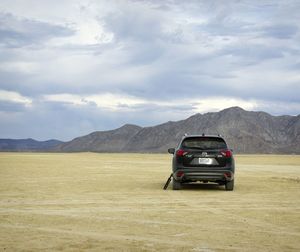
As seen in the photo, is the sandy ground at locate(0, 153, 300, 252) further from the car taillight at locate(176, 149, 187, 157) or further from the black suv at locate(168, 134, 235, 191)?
the car taillight at locate(176, 149, 187, 157)

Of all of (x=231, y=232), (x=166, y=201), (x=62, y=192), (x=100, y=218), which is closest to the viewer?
(x=231, y=232)

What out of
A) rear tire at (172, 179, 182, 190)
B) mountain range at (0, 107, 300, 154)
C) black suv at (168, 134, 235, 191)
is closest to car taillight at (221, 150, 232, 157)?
black suv at (168, 134, 235, 191)

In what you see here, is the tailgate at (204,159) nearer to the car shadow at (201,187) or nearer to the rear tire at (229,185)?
the rear tire at (229,185)

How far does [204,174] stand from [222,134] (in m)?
147

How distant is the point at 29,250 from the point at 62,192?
9.15m

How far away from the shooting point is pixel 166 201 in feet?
46.4

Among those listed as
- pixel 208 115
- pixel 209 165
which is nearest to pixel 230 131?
pixel 208 115

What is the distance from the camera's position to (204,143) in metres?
17.1

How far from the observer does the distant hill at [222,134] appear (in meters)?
152

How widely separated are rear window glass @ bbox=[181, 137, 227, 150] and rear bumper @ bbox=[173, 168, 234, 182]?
76 cm

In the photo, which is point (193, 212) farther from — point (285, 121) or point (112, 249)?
point (285, 121)

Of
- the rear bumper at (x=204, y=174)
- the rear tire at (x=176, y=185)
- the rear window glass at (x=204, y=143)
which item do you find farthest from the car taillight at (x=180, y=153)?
the rear tire at (x=176, y=185)

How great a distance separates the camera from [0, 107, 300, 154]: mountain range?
152m

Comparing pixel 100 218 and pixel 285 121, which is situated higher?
pixel 285 121
